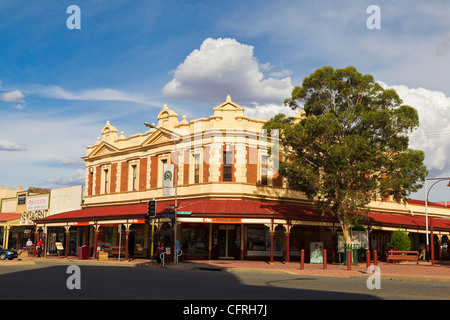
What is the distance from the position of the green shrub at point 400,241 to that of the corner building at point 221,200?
36.0 inches

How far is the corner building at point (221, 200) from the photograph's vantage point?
3091cm

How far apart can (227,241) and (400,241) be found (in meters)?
13.0

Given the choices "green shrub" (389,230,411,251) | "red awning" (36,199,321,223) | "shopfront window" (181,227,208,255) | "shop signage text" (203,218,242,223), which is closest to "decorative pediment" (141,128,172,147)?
"red awning" (36,199,321,223)

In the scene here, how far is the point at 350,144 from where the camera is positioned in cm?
2653

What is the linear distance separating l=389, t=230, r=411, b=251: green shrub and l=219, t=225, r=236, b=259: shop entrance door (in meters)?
12.4

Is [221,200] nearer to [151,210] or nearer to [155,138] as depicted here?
[151,210]

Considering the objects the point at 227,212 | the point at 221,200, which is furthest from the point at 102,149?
the point at 227,212

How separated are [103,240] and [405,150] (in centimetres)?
2465

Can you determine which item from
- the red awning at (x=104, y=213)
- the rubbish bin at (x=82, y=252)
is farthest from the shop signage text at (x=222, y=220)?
the rubbish bin at (x=82, y=252)

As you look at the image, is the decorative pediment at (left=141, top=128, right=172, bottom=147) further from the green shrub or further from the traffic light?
the green shrub

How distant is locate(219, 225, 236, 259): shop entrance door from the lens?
Result: 32938mm

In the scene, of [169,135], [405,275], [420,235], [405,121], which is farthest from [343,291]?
[420,235]

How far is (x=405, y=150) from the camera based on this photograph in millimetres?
28344
